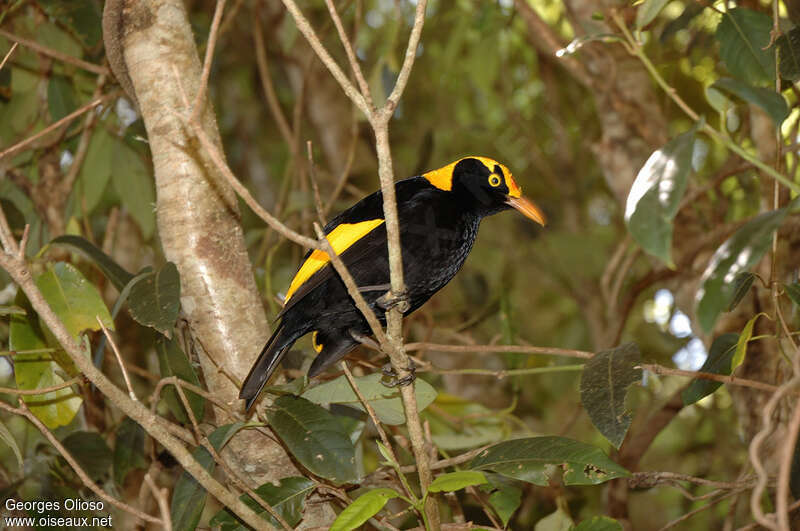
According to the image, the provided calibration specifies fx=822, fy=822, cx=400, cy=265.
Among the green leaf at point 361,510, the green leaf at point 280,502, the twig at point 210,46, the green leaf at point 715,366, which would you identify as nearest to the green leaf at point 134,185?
the green leaf at point 280,502

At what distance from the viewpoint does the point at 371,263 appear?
2547 mm

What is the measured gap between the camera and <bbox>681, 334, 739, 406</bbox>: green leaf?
2.09 m

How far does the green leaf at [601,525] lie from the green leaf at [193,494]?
2.95ft

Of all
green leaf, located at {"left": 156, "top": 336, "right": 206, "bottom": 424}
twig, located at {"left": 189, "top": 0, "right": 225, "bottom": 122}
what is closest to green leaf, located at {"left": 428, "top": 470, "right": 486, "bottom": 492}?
green leaf, located at {"left": 156, "top": 336, "right": 206, "bottom": 424}

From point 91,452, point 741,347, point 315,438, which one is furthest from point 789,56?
point 91,452

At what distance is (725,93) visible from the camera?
2016mm

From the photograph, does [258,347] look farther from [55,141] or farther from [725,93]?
[55,141]

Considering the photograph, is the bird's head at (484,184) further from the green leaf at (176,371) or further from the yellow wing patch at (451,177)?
the green leaf at (176,371)

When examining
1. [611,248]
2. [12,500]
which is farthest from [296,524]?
[611,248]

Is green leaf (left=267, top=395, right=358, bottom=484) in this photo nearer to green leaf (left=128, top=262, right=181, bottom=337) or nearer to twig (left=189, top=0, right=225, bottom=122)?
green leaf (left=128, top=262, right=181, bottom=337)

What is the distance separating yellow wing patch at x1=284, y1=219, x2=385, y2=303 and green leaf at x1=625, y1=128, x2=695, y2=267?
1.07 metres

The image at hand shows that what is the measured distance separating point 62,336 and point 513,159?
5386 millimetres

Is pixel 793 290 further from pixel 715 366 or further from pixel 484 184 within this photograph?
pixel 484 184

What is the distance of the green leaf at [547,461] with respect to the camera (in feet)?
6.40
